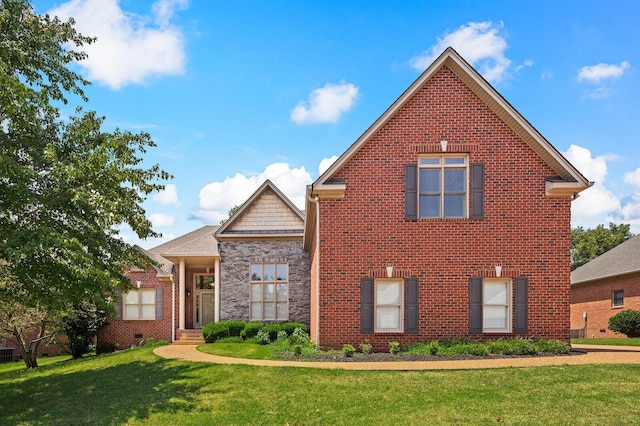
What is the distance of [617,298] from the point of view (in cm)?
2812

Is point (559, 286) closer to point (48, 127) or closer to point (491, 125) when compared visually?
point (491, 125)

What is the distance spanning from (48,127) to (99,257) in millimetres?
3829

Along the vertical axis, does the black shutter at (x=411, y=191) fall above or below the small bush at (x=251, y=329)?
above

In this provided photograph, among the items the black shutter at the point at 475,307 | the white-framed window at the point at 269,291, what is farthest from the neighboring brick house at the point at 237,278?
the black shutter at the point at 475,307

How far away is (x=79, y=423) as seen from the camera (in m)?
10.2

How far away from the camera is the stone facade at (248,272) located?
2254 cm

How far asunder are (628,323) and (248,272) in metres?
18.3

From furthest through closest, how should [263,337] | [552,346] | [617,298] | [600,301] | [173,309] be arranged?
[600,301] < [617,298] < [173,309] < [263,337] < [552,346]

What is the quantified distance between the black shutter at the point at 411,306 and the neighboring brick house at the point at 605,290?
53.7ft

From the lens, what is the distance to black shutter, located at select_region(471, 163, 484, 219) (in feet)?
51.1

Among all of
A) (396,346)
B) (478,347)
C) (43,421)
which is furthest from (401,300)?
(43,421)

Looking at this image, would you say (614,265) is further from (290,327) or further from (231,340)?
(231,340)

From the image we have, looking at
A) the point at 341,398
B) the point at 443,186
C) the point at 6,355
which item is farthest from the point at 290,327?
the point at 6,355

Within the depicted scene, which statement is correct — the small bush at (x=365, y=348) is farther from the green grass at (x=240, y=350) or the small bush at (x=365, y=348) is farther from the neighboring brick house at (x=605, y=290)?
the neighboring brick house at (x=605, y=290)
